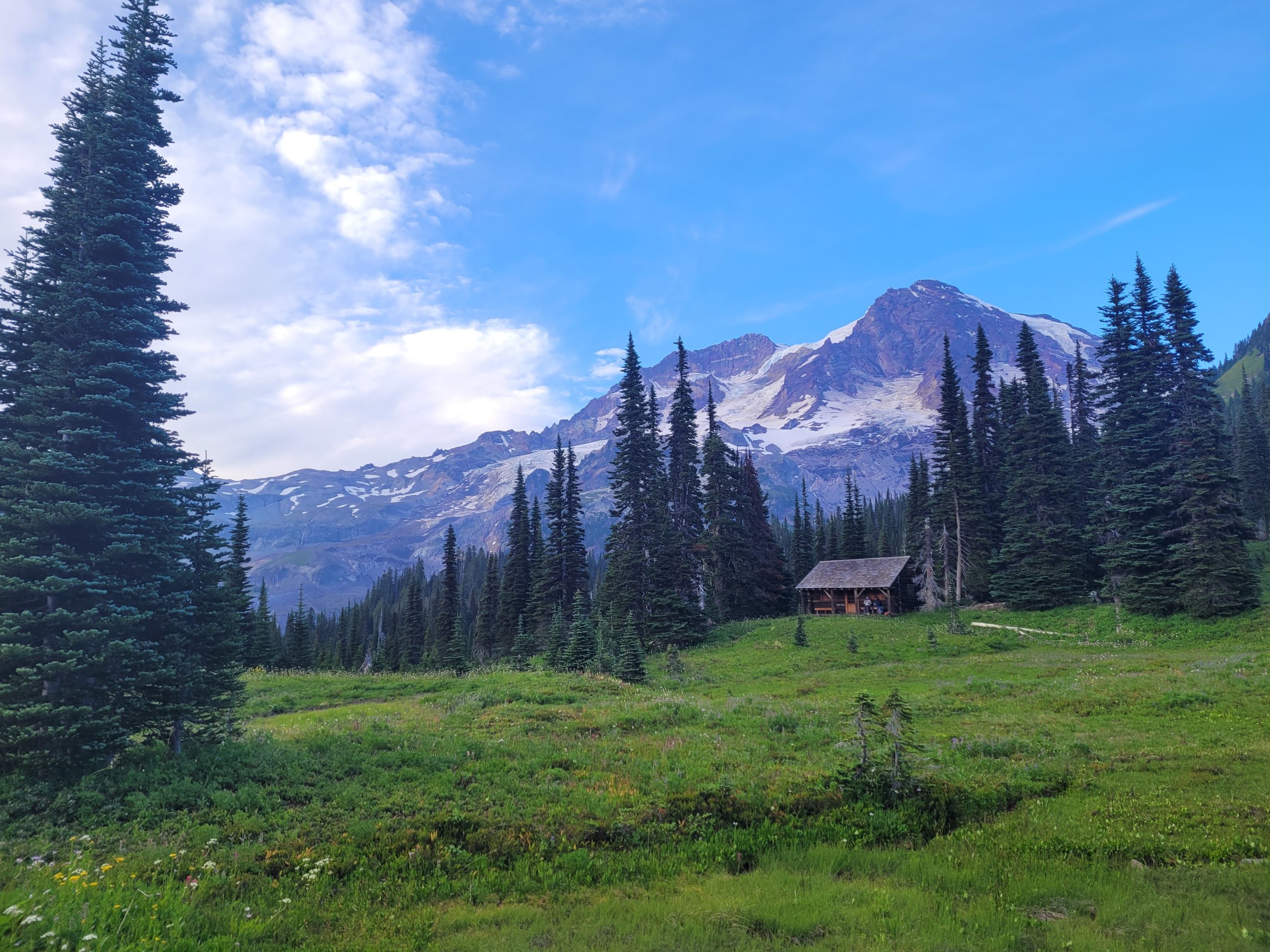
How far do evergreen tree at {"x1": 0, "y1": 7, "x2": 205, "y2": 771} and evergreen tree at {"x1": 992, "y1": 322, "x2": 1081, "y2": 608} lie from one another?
55057 millimetres

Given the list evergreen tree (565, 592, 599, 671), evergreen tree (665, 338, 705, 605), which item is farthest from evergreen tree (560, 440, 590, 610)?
evergreen tree (565, 592, 599, 671)

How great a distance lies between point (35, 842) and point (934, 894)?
13805 millimetres

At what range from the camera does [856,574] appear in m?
58.5

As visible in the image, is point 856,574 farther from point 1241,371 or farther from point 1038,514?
point 1241,371

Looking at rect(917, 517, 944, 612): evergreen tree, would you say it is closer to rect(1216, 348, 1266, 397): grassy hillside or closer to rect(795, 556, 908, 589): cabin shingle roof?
rect(795, 556, 908, 589): cabin shingle roof

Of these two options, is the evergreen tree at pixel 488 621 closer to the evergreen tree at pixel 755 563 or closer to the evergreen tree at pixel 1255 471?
the evergreen tree at pixel 755 563

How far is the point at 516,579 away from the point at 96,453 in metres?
54.9

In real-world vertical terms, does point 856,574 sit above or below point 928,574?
above

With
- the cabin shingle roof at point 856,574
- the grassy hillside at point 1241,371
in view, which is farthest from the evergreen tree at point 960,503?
the grassy hillside at point 1241,371

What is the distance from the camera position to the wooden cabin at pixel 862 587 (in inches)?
2210

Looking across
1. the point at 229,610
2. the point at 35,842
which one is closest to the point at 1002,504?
the point at 229,610

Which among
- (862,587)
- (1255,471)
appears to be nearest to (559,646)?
(862,587)

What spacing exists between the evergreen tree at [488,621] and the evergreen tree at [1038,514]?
5357 centimetres

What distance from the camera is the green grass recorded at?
6859 millimetres
